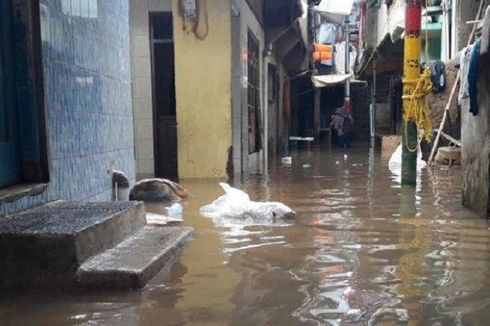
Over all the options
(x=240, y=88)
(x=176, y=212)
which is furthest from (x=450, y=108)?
(x=176, y=212)

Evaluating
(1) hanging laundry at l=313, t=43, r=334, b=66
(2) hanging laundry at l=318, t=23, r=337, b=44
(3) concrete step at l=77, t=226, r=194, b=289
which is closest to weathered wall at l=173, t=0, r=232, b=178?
(3) concrete step at l=77, t=226, r=194, b=289

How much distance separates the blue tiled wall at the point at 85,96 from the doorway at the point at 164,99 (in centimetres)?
423

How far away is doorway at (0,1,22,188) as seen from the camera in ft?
11.9

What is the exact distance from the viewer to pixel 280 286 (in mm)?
3053

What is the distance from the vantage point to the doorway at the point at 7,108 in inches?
142

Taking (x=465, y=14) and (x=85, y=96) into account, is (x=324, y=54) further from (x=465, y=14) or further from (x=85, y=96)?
(x=85, y=96)

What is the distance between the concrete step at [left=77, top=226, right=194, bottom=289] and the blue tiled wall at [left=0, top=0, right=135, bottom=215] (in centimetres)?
74

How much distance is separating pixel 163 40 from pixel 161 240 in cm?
725

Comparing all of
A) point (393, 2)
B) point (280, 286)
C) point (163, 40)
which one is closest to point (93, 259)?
point (280, 286)

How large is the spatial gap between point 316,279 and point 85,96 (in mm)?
2650

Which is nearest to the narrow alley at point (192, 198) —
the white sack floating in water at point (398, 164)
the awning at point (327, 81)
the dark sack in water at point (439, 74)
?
the white sack floating in water at point (398, 164)

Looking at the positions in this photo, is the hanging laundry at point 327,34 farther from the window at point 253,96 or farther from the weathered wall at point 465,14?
the window at point 253,96

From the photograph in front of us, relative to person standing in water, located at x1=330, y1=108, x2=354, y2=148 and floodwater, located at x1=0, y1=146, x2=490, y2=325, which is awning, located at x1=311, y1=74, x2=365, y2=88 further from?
floodwater, located at x1=0, y1=146, x2=490, y2=325

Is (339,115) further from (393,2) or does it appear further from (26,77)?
(26,77)
